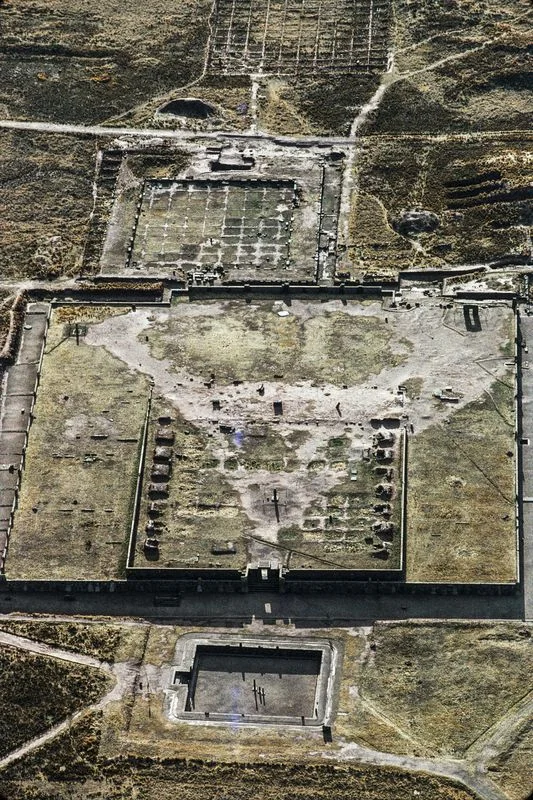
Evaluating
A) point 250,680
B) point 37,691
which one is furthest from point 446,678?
point 37,691

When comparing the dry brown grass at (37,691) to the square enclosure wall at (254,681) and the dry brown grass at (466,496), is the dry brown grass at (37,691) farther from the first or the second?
the dry brown grass at (466,496)

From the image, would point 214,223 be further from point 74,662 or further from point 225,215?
point 74,662

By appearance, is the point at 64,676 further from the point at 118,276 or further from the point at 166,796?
the point at 118,276

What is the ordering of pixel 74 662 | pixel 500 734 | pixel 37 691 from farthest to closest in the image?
1. pixel 74 662
2. pixel 37 691
3. pixel 500 734

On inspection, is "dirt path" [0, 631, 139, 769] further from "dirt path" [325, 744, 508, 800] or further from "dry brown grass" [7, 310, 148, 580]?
"dirt path" [325, 744, 508, 800]

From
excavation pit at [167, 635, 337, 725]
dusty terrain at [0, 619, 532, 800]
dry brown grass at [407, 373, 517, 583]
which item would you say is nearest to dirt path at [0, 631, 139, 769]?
dusty terrain at [0, 619, 532, 800]

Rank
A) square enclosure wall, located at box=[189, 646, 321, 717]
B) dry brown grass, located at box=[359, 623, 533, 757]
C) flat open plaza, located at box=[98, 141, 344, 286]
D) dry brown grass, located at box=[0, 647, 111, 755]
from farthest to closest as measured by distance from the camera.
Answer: flat open plaza, located at box=[98, 141, 344, 286], square enclosure wall, located at box=[189, 646, 321, 717], dry brown grass, located at box=[0, 647, 111, 755], dry brown grass, located at box=[359, 623, 533, 757]

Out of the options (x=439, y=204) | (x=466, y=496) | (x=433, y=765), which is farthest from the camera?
(x=439, y=204)
